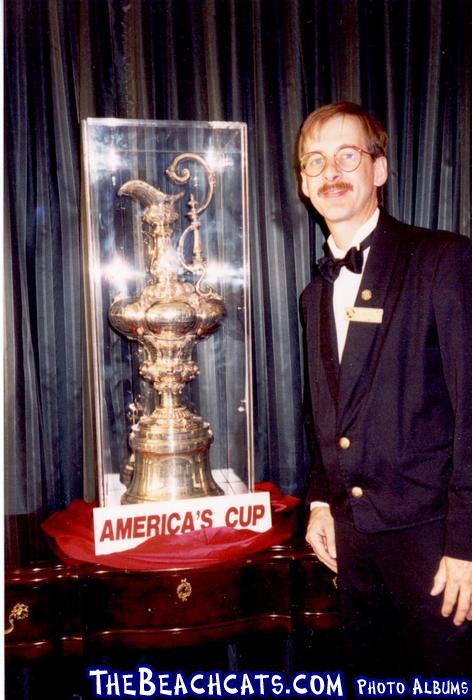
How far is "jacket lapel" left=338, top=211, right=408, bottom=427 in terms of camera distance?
1.01 m

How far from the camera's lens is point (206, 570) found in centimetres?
123

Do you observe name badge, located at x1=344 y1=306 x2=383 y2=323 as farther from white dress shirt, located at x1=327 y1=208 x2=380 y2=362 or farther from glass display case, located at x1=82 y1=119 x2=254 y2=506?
glass display case, located at x1=82 y1=119 x2=254 y2=506

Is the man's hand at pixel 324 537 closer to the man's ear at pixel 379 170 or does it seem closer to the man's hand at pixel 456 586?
the man's hand at pixel 456 586

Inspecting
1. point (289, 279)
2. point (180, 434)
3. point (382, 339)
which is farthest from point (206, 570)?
point (289, 279)

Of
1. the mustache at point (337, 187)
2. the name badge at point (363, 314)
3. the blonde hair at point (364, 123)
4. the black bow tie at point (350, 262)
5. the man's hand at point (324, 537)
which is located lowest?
the man's hand at point (324, 537)

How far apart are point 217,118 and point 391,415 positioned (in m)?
1.02

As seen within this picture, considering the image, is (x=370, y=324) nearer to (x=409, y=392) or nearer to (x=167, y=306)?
(x=409, y=392)

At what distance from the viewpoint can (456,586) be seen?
36.0 inches

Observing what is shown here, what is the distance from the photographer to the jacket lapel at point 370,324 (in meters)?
1.01

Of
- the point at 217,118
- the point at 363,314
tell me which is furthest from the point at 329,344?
the point at 217,118

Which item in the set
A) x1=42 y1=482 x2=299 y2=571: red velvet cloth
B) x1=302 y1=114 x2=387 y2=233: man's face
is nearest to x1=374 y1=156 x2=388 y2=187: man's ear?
x1=302 y1=114 x2=387 y2=233: man's face

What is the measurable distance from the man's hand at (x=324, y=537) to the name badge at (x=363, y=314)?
0.40 m

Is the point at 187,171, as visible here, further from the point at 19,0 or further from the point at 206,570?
the point at 206,570

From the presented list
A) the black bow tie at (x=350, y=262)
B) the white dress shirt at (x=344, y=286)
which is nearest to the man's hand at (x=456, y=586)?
the white dress shirt at (x=344, y=286)
